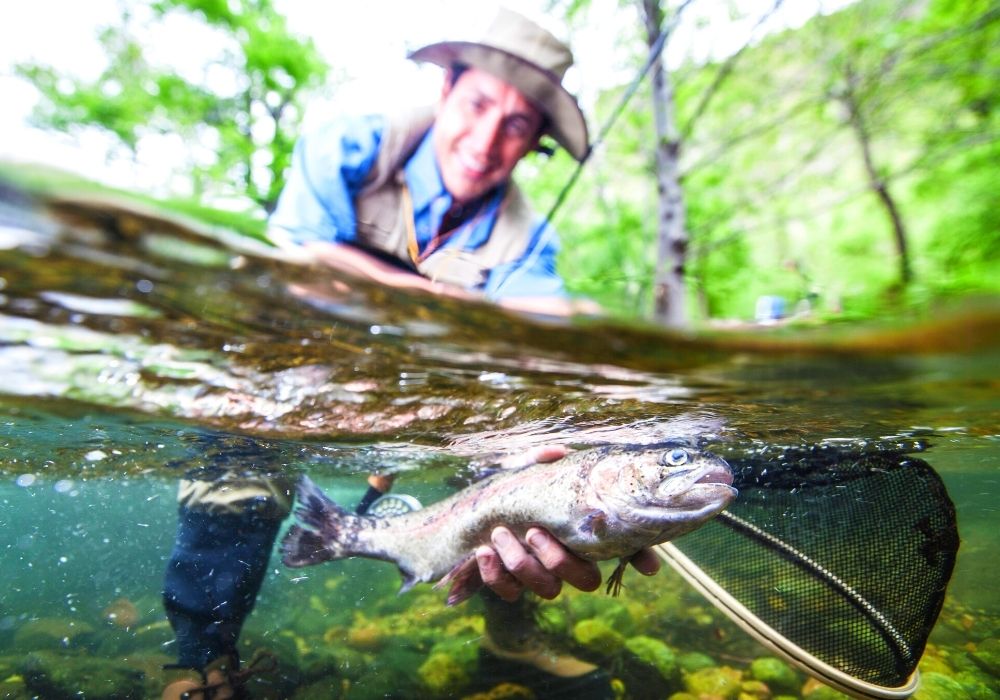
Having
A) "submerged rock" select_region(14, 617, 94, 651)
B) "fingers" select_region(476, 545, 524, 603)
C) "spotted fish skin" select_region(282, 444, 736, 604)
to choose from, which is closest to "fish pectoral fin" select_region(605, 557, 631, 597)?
"spotted fish skin" select_region(282, 444, 736, 604)

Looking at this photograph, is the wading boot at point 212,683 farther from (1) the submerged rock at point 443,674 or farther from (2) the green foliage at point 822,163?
(2) the green foliage at point 822,163

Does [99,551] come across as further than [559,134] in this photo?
Yes

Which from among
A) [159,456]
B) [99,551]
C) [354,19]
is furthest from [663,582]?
[99,551]

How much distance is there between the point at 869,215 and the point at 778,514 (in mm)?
2864

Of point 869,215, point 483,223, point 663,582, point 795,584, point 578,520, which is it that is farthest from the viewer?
point 663,582

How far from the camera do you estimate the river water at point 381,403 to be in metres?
2.52

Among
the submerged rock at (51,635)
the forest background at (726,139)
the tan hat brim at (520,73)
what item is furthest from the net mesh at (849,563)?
the submerged rock at (51,635)

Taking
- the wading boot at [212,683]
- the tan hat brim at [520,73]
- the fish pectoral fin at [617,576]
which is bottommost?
the wading boot at [212,683]

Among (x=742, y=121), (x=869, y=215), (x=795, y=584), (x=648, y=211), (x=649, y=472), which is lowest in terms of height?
(x=795, y=584)

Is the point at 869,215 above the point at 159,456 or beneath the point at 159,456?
above

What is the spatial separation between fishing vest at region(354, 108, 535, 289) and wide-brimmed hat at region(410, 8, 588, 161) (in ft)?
1.24

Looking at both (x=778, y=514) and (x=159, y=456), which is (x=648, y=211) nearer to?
(x=778, y=514)

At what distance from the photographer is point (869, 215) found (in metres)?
4.44

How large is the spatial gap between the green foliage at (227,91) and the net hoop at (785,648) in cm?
453
